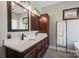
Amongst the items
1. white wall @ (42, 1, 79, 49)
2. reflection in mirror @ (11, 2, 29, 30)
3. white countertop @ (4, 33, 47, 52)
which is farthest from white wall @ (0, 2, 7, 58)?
white wall @ (42, 1, 79, 49)

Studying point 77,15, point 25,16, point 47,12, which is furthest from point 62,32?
point 25,16

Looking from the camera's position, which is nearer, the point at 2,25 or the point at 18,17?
the point at 2,25

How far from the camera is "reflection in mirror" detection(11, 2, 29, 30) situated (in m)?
2.65

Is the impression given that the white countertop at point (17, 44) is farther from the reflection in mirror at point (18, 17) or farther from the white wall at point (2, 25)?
the reflection in mirror at point (18, 17)

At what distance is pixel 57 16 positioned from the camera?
5.30 meters

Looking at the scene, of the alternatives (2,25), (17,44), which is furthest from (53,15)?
(2,25)

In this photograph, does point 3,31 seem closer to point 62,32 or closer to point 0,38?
point 0,38

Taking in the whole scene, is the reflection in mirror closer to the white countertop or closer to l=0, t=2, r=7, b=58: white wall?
the white countertop

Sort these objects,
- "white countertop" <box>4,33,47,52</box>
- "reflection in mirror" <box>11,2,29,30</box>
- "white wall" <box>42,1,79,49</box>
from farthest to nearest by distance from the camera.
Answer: "white wall" <box>42,1,79,49</box>
"reflection in mirror" <box>11,2,29,30</box>
"white countertop" <box>4,33,47,52</box>

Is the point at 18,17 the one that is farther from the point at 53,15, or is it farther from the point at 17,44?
the point at 53,15

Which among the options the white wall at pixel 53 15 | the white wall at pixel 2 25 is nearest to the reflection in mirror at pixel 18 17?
the white wall at pixel 2 25

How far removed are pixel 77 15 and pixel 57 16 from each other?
1090 millimetres

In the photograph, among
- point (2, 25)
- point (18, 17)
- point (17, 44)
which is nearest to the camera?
point (2, 25)

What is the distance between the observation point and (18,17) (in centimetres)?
300
